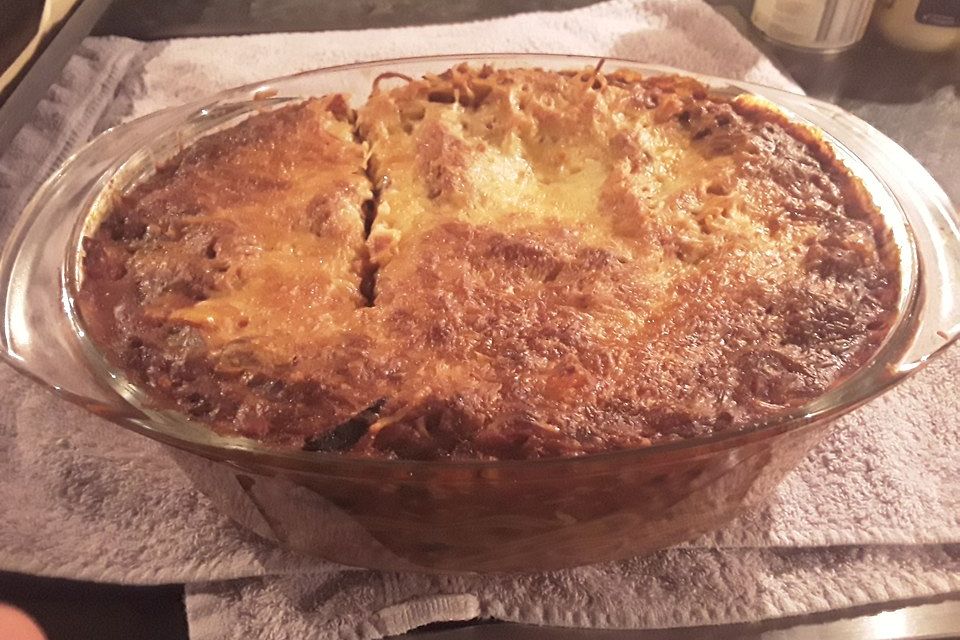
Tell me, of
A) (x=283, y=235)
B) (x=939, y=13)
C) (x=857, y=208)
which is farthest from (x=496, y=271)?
(x=939, y=13)

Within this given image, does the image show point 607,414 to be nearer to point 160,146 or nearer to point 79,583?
point 79,583

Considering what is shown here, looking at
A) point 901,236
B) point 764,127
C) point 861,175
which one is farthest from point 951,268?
point 764,127

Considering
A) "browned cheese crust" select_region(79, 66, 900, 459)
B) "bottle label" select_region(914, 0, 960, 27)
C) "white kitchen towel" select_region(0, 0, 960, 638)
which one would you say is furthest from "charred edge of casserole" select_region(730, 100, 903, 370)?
"bottle label" select_region(914, 0, 960, 27)

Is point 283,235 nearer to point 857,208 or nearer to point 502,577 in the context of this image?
point 502,577

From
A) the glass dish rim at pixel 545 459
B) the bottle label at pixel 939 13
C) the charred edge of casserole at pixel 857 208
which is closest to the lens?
the glass dish rim at pixel 545 459

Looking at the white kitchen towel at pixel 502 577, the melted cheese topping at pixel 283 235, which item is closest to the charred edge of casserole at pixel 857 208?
the white kitchen towel at pixel 502 577

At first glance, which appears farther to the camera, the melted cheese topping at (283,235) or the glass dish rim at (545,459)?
the melted cheese topping at (283,235)

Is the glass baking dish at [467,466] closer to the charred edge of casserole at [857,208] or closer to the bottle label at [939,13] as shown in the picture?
the charred edge of casserole at [857,208]

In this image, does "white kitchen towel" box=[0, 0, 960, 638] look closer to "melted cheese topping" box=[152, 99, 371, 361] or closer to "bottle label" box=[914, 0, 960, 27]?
"melted cheese topping" box=[152, 99, 371, 361]
